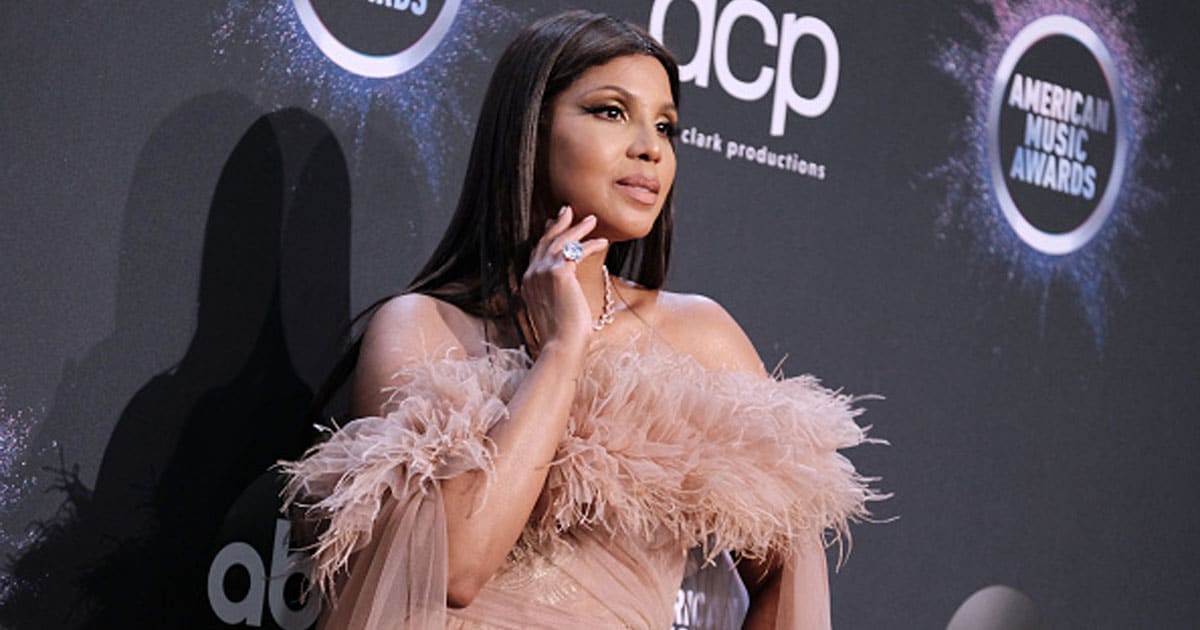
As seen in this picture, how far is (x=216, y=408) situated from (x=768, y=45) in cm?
124

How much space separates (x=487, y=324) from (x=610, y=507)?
12.7 inches

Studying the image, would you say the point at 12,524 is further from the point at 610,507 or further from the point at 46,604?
the point at 610,507

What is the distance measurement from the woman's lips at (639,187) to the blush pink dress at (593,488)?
198 mm

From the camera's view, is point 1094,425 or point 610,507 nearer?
point 610,507

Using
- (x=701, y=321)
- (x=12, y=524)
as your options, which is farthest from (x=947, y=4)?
(x=12, y=524)

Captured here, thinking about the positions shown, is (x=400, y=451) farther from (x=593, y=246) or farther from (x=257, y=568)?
(x=257, y=568)

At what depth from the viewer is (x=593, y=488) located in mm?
2000

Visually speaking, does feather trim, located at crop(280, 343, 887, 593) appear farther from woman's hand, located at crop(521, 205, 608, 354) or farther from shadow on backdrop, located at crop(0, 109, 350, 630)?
shadow on backdrop, located at crop(0, 109, 350, 630)

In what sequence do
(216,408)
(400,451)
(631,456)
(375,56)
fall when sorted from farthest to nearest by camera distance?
(375,56)
(216,408)
(631,456)
(400,451)

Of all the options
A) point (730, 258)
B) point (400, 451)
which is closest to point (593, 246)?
point (400, 451)

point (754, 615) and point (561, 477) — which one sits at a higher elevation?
point (561, 477)

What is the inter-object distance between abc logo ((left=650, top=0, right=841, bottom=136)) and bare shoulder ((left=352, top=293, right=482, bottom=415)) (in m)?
0.89

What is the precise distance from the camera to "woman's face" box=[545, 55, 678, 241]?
2189 mm

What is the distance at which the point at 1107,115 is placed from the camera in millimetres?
3529
